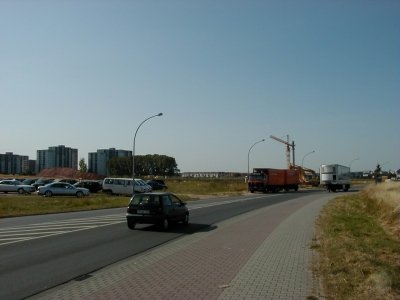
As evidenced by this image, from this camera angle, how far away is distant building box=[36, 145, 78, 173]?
Result: 17062cm

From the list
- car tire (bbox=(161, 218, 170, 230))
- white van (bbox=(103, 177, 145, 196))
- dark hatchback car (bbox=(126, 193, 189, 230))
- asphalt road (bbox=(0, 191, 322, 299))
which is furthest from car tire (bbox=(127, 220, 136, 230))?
white van (bbox=(103, 177, 145, 196))

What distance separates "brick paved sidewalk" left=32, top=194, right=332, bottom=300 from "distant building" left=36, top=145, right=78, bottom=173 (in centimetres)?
16163

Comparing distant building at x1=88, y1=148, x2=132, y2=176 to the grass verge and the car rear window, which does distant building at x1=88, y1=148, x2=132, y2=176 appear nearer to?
the car rear window

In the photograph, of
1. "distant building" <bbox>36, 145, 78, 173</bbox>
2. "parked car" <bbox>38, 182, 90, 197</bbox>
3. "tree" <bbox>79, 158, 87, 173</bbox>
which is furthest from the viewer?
"distant building" <bbox>36, 145, 78, 173</bbox>

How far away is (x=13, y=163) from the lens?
574ft

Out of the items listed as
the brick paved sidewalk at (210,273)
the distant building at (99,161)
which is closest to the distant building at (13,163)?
the distant building at (99,161)

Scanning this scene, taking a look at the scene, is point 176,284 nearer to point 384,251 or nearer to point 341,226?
point 384,251

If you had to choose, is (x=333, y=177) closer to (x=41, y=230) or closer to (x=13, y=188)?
(x=13, y=188)

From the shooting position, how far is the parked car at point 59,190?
47.7 m

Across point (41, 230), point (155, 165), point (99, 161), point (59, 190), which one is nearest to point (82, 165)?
point (99, 161)

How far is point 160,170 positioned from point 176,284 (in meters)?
187

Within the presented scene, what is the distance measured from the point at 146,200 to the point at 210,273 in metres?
9.86

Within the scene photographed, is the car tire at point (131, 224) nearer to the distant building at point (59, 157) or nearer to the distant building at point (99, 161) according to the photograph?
the distant building at point (99, 161)

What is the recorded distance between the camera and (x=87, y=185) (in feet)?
187
